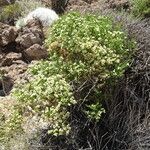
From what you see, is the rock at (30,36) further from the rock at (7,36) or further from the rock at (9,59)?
the rock at (9,59)

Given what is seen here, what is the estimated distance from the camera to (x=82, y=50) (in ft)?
18.9

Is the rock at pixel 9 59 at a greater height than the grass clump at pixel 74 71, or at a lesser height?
lesser

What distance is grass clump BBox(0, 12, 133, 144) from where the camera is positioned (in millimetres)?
5453

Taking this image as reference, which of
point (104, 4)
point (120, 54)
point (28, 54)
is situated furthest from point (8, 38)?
point (120, 54)

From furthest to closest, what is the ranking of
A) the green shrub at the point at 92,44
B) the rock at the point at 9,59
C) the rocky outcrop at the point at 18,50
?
the rock at the point at 9,59, the rocky outcrop at the point at 18,50, the green shrub at the point at 92,44

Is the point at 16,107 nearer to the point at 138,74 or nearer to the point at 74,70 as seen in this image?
the point at 74,70

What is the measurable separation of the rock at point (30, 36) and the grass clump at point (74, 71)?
1.82m

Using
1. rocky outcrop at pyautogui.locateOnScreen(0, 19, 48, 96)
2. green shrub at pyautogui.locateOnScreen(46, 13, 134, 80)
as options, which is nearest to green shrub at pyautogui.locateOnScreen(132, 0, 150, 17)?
rocky outcrop at pyautogui.locateOnScreen(0, 19, 48, 96)

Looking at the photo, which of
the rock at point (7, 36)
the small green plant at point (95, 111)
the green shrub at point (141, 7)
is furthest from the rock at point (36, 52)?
the small green plant at point (95, 111)

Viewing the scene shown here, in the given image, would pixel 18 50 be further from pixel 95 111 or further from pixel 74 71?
pixel 95 111

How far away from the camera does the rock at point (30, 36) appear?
805 centimetres

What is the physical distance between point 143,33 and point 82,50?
1.08 metres

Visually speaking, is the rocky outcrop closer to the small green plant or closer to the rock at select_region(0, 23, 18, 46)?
the rock at select_region(0, 23, 18, 46)

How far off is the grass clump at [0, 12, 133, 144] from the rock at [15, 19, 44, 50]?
182 cm
